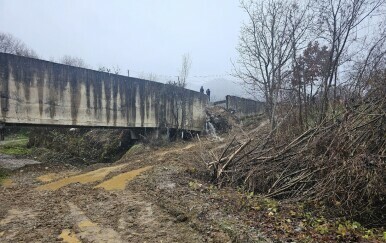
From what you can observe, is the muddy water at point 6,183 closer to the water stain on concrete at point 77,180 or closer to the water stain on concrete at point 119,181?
the water stain on concrete at point 77,180

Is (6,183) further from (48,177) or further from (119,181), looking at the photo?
(119,181)

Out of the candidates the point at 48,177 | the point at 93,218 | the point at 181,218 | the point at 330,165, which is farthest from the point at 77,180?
the point at 330,165

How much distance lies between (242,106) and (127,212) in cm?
2173

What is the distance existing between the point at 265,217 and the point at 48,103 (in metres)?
9.94

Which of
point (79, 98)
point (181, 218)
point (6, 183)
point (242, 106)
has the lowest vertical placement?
point (6, 183)

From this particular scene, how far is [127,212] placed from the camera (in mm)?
5918

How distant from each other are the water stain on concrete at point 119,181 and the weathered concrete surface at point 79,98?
4.99 meters

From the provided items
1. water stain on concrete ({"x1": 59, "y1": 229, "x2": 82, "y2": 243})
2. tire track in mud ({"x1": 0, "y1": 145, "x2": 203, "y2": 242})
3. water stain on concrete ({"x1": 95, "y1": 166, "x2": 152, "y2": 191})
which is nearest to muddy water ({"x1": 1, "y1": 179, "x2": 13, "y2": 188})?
tire track in mud ({"x1": 0, "y1": 145, "x2": 203, "y2": 242})

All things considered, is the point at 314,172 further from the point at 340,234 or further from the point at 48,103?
the point at 48,103

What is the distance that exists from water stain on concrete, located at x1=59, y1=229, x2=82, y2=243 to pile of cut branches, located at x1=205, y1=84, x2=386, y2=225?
3.91m

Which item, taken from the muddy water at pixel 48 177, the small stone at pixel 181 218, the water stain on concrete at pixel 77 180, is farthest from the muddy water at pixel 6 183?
the small stone at pixel 181 218

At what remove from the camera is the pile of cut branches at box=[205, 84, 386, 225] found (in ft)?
19.4

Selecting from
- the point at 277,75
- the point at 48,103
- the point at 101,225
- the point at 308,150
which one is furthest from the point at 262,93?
the point at 101,225

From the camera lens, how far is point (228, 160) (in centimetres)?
845
